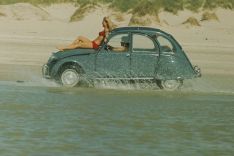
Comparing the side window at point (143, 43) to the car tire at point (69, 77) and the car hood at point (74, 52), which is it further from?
the car tire at point (69, 77)

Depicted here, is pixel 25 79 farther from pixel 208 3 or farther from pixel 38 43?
pixel 208 3

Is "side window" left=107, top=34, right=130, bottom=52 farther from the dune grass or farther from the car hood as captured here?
the dune grass

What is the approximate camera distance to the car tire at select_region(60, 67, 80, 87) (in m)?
19.8

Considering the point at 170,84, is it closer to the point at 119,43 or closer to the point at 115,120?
the point at 119,43

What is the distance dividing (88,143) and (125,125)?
2.00 meters

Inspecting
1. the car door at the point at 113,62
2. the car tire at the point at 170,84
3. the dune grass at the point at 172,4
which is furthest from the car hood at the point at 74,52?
the dune grass at the point at 172,4

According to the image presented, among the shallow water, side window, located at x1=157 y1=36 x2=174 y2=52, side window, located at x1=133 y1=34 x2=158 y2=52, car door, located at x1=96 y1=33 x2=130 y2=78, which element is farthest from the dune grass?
the shallow water

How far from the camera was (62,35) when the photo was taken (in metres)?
37.6

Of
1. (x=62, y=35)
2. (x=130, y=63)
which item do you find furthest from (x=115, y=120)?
(x=62, y=35)

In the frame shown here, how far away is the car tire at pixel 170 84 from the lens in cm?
2005

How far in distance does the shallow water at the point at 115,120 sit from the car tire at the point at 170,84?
0.21m

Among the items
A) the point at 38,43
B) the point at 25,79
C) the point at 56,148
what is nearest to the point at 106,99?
the point at 25,79

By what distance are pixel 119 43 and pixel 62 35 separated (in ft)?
57.9

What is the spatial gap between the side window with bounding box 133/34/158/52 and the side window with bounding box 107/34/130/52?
0.17 m
